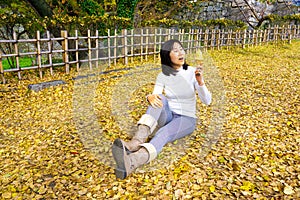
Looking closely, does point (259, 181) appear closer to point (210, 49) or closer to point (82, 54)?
point (82, 54)

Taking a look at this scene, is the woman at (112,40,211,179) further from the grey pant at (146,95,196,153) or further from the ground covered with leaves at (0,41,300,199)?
the ground covered with leaves at (0,41,300,199)

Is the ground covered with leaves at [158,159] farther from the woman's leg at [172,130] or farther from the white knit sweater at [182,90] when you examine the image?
the white knit sweater at [182,90]

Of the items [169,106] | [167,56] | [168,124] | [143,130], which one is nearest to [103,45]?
[169,106]

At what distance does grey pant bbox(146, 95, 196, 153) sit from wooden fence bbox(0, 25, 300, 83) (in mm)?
5487

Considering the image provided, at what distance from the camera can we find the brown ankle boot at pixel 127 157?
2.62m

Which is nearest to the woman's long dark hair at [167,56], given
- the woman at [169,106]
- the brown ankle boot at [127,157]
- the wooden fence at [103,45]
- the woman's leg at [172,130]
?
the woman at [169,106]

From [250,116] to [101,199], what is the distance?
323 cm

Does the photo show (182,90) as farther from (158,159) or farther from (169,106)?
(158,159)

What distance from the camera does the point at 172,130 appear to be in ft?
10.4

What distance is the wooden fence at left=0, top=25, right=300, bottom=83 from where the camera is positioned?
772 cm

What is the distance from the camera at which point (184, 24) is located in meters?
13.4

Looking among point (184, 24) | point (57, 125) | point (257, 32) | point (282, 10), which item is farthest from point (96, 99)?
point (282, 10)

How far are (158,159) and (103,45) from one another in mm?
7152

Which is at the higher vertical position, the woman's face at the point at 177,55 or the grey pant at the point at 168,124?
the woman's face at the point at 177,55
